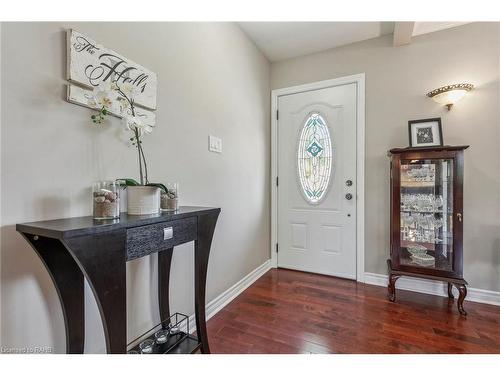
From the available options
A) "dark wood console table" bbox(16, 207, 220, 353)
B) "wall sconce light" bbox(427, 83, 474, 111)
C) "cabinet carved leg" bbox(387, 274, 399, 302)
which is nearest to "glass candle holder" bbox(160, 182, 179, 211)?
"dark wood console table" bbox(16, 207, 220, 353)

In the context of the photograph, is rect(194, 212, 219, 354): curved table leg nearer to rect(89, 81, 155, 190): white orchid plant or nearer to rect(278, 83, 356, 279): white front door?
rect(89, 81, 155, 190): white orchid plant

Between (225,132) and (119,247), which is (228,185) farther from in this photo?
(119,247)

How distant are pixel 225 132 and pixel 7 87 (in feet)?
4.78

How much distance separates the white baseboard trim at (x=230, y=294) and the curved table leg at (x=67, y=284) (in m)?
0.83

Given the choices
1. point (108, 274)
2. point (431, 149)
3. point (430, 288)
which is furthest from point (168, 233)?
point (430, 288)

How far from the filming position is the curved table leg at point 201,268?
1.40 m

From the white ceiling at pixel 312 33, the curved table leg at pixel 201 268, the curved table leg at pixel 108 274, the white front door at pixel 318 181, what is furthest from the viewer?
the white front door at pixel 318 181

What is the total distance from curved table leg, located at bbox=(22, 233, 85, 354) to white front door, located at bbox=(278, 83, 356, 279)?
2258 mm

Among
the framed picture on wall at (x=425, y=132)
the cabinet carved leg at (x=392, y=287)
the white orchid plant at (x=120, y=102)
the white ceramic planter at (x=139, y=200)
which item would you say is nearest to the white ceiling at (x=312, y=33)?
the framed picture on wall at (x=425, y=132)

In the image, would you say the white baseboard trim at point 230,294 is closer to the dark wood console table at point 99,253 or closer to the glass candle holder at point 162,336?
the glass candle holder at point 162,336

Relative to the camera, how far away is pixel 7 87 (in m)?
0.91
